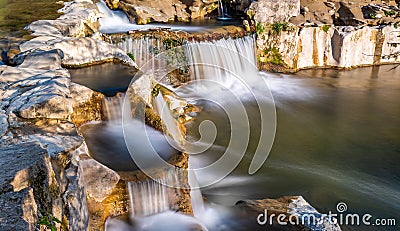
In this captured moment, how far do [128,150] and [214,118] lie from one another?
4.05m

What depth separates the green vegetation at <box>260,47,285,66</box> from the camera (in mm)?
12875

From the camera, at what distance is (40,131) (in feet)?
13.3

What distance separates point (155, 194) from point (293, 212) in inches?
79.1

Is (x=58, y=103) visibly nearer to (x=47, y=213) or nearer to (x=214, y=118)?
(x=47, y=213)

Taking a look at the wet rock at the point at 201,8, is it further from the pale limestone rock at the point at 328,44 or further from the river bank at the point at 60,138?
the river bank at the point at 60,138

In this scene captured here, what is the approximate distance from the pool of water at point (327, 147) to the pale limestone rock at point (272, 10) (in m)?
2.30

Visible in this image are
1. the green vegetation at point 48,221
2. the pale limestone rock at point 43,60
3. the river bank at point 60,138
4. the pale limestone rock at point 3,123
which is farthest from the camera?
the pale limestone rock at point 43,60

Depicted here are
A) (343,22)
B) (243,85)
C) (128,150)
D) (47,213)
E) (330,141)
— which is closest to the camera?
(47,213)

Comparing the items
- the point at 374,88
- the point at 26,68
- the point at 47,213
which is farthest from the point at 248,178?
the point at 374,88

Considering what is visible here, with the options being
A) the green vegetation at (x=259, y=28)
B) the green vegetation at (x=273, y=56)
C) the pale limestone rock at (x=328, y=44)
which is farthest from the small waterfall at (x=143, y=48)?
the green vegetation at (x=273, y=56)

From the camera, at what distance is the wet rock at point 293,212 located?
500 centimetres

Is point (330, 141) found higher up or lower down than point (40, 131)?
lower down

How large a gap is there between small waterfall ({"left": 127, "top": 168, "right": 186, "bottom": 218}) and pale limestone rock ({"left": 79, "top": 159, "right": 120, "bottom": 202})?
0.80ft

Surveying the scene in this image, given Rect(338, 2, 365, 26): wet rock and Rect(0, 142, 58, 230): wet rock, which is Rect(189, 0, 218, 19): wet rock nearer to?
Rect(338, 2, 365, 26): wet rock
